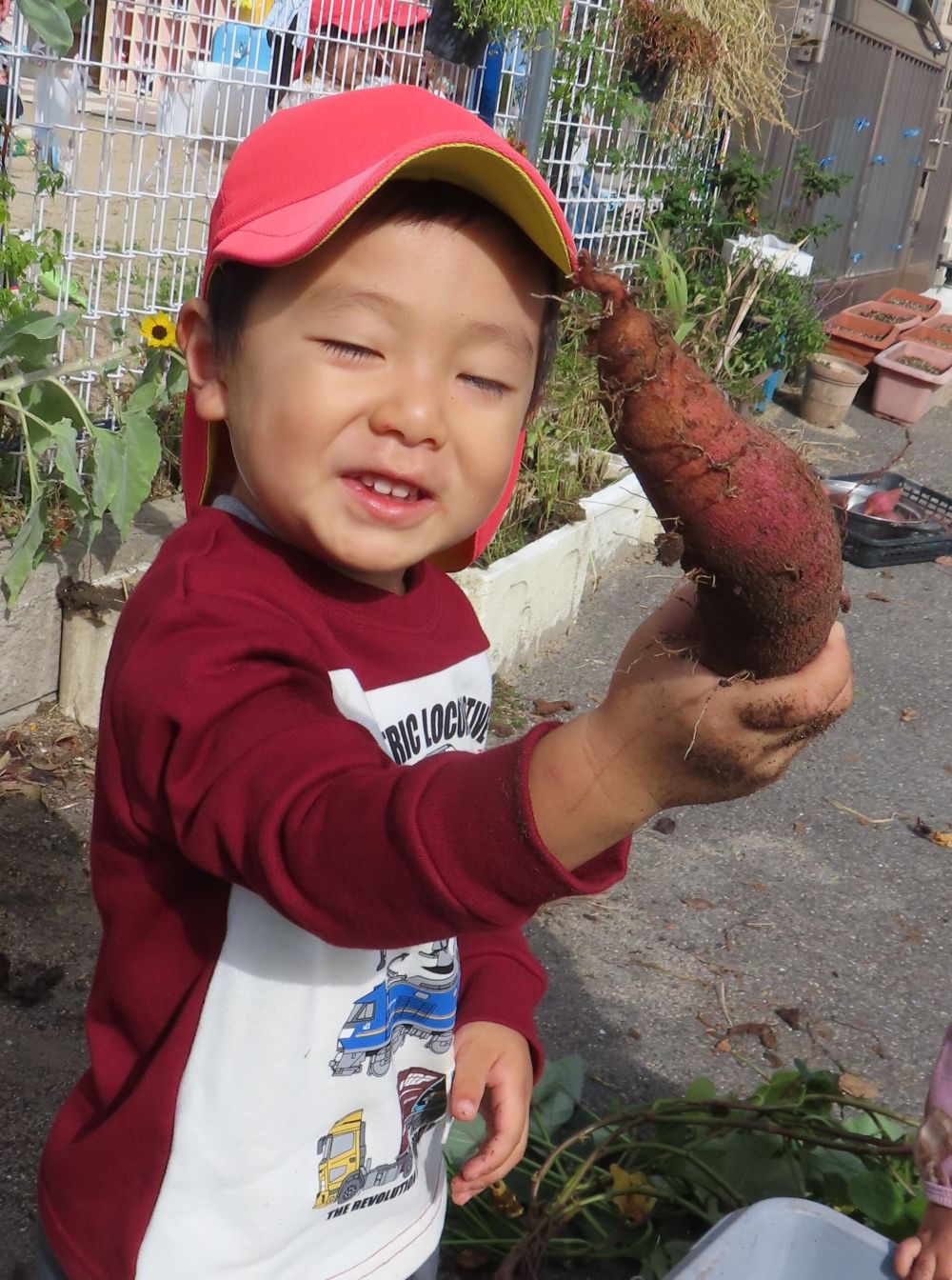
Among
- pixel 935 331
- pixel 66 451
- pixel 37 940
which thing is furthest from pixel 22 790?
pixel 935 331

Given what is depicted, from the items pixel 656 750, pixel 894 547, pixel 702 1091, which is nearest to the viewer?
pixel 656 750

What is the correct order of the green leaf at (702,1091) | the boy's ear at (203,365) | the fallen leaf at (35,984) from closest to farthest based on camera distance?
the boy's ear at (203,365)
the green leaf at (702,1091)
the fallen leaf at (35,984)

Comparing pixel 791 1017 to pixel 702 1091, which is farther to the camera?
pixel 791 1017

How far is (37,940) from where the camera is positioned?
2803mm

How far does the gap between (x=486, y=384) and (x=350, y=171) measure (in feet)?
0.81

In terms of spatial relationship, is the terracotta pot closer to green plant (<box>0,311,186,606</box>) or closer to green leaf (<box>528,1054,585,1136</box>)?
green plant (<box>0,311,186,606</box>)

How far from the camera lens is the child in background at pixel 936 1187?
1.74 m

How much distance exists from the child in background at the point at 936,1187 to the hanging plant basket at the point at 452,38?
427cm

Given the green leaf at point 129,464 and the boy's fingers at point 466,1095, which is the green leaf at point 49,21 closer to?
the green leaf at point 129,464

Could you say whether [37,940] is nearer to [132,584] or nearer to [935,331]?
[132,584]

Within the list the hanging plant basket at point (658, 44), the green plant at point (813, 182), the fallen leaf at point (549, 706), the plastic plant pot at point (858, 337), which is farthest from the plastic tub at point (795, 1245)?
the plastic plant pot at point (858, 337)

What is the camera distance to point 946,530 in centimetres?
670

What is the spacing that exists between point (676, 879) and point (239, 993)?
232 centimetres

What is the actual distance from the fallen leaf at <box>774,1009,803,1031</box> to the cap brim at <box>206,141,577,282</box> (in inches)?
84.1
